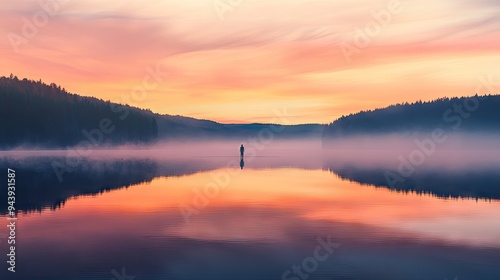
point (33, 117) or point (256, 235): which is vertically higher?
point (33, 117)

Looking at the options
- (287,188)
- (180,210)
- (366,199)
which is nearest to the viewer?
(180,210)

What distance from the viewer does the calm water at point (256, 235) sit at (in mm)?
18359

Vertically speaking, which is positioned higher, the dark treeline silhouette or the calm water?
the dark treeline silhouette

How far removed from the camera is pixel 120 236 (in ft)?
80.4

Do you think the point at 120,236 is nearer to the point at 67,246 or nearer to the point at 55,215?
the point at 67,246

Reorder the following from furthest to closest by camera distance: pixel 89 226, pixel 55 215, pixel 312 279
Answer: pixel 55 215 < pixel 89 226 < pixel 312 279

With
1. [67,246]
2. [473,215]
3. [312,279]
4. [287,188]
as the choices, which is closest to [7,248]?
[67,246]

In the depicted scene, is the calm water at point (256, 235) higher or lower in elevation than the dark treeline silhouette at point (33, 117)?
lower

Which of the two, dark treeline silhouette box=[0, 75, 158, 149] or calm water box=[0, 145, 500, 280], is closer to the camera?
calm water box=[0, 145, 500, 280]

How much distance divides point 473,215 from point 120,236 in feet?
63.4

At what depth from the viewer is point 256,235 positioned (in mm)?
24766

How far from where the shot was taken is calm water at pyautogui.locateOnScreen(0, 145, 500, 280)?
1836cm

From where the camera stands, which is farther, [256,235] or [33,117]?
[33,117]

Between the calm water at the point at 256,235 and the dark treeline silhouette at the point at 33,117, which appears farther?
the dark treeline silhouette at the point at 33,117
